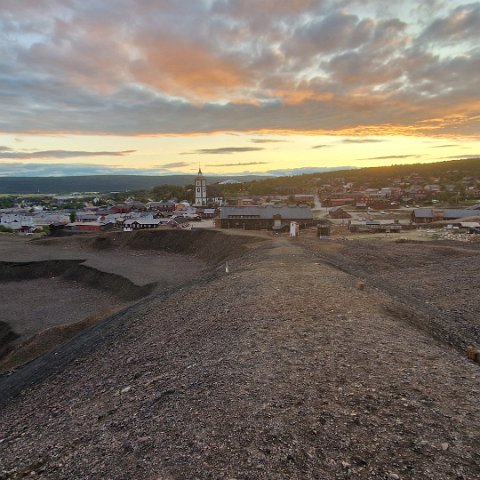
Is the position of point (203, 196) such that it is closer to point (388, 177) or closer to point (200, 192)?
point (200, 192)

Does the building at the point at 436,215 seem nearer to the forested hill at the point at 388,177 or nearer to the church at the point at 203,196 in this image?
the church at the point at 203,196

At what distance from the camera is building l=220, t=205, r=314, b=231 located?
46.1 meters

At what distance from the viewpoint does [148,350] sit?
10414 millimetres

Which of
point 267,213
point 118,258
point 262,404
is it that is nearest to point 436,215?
point 267,213

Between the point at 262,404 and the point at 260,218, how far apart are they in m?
40.4

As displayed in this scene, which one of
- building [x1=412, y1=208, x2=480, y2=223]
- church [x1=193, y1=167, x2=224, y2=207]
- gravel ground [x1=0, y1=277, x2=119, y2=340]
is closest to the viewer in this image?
gravel ground [x1=0, y1=277, x2=119, y2=340]

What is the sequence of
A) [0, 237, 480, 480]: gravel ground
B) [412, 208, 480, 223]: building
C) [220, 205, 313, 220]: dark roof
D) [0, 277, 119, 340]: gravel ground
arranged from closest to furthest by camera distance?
[0, 237, 480, 480]: gravel ground, [0, 277, 119, 340]: gravel ground, [220, 205, 313, 220]: dark roof, [412, 208, 480, 223]: building

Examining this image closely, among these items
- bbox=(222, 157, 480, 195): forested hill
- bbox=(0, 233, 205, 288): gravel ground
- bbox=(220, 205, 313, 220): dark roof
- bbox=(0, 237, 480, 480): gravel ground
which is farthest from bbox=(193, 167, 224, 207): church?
bbox=(0, 237, 480, 480): gravel ground

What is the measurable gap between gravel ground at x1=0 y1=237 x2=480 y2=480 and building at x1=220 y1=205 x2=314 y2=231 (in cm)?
3403

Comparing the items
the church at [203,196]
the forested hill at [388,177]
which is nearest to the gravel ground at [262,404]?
the church at [203,196]

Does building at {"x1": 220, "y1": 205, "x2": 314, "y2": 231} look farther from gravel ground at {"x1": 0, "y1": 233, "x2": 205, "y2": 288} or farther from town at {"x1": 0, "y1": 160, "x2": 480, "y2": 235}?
gravel ground at {"x1": 0, "y1": 233, "x2": 205, "y2": 288}

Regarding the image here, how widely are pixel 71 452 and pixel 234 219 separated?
1595 inches

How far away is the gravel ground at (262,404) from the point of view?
5301 millimetres

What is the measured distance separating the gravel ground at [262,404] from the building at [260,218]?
1340 inches
